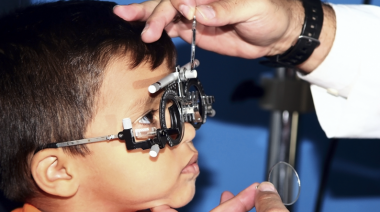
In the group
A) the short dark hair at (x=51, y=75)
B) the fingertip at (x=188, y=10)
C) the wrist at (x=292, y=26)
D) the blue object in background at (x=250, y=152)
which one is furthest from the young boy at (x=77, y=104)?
the blue object in background at (x=250, y=152)

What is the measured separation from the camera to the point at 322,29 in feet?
3.44

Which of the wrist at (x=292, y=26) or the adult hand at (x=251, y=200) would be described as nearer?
the adult hand at (x=251, y=200)

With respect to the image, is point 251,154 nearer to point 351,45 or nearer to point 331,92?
point 331,92

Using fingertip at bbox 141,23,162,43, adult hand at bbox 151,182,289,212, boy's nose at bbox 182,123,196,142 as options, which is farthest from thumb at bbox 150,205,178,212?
fingertip at bbox 141,23,162,43

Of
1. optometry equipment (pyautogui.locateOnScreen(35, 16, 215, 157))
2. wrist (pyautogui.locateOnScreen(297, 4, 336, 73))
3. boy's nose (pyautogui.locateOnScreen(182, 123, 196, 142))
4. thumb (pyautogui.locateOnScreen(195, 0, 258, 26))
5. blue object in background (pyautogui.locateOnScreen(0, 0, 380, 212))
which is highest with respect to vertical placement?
thumb (pyautogui.locateOnScreen(195, 0, 258, 26))

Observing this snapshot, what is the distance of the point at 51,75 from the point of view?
2.68 feet

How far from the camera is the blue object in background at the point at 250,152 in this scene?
4.38 ft

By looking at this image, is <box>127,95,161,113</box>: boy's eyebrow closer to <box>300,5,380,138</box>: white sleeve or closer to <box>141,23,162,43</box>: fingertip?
<box>141,23,162,43</box>: fingertip

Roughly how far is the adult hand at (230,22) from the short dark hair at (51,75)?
7cm

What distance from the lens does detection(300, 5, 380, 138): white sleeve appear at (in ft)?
3.45

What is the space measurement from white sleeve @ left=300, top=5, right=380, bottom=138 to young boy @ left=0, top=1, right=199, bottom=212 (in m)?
0.43

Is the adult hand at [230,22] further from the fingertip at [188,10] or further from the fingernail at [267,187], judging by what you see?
the fingernail at [267,187]

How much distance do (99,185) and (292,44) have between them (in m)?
0.54

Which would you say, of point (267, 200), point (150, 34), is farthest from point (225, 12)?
point (267, 200)
